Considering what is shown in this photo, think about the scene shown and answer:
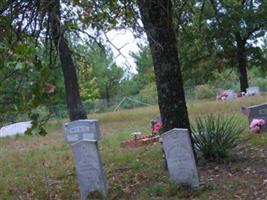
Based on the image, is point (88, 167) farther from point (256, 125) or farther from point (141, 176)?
point (256, 125)

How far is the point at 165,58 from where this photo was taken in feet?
29.5

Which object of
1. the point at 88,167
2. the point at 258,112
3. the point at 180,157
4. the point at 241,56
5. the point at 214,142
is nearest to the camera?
the point at 180,157

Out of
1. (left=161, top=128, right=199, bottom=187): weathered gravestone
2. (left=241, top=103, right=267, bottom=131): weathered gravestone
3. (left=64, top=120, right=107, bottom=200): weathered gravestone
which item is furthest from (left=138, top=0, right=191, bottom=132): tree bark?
(left=241, top=103, right=267, bottom=131): weathered gravestone

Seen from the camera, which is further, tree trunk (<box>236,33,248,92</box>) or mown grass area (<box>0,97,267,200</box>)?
tree trunk (<box>236,33,248,92</box>)

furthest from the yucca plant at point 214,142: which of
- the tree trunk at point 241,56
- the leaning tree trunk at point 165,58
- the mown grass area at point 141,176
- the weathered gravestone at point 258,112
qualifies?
the tree trunk at point 241,56

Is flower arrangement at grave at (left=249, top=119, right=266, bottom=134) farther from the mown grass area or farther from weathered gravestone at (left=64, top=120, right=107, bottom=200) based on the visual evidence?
weathered gravestone at (left=64, top=120, right=107, bottom=200)

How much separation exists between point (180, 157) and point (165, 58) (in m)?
1.85

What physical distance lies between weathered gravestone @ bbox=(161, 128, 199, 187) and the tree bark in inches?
46.3

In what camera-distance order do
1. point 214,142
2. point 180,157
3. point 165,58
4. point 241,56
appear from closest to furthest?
point 180,157, point 165,58, point 214,142, point 241,56

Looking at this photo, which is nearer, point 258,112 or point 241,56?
point 258,112

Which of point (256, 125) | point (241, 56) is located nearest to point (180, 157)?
point (256, 125)

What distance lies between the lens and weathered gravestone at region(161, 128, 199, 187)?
7.77 meters

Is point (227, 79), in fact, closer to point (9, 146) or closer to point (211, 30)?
point (211, 30)

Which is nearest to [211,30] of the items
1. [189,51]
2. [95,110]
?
[189,51]
